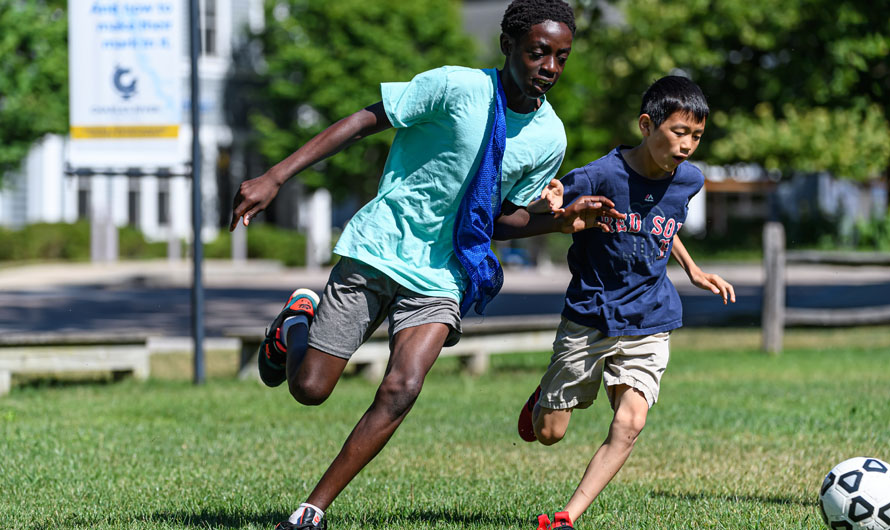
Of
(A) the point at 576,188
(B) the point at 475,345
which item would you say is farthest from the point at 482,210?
(B) the point at 475,345

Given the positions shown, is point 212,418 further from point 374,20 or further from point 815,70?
point 374,20

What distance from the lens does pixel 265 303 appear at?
2095cm

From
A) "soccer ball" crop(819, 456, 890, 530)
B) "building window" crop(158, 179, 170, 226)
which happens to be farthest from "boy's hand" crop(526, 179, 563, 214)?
"building window" crop(158, 179, 170, 226)

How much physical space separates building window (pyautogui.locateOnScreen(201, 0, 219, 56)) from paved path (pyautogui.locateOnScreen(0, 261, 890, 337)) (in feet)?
22.2

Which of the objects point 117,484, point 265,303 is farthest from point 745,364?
point 265,303

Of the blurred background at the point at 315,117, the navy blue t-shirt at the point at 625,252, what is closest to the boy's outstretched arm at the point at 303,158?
the navy blue t-shirt at the point at 625,252

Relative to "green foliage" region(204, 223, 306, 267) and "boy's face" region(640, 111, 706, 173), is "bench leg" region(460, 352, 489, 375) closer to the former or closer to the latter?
"boy's face" region(640, 111, 706, 173)

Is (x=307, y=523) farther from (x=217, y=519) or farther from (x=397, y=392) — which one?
(x=217, y=519)

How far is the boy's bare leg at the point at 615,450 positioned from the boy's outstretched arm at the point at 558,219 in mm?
684

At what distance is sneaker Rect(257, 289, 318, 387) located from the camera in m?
4.68

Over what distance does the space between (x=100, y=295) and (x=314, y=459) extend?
16.6m

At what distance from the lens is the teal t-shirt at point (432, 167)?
4.22 meters

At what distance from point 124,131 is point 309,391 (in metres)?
6.79

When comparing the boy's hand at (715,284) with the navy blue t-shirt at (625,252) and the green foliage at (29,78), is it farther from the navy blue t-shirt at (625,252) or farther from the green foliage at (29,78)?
the green foliage at (29,78)
